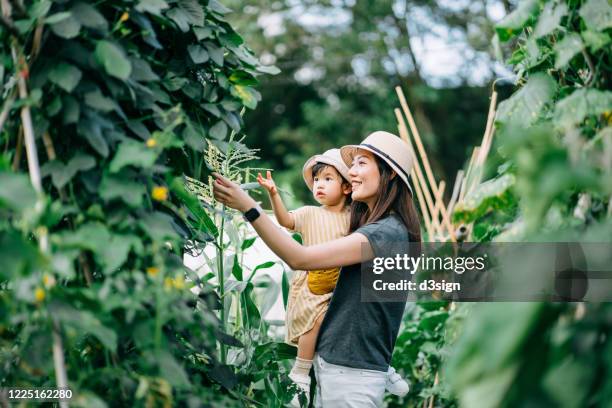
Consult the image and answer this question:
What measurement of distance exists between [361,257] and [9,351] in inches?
41.6

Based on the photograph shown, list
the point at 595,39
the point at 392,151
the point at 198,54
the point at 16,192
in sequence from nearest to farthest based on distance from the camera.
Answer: the point at 16,192 → the point at 595,39 → the point at 198,54 → the point at 392,151

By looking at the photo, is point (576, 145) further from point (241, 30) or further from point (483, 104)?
point (483, 104)

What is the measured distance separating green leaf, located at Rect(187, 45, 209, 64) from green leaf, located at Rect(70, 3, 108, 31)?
38 cm

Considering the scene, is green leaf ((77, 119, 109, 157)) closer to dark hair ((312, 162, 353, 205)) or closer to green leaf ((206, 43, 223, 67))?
green leaf ((206, 43, 223, 67))

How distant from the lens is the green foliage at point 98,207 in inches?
58.6

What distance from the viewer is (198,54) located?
2020 millimetres

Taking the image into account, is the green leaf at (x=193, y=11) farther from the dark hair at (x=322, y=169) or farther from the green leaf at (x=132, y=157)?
the dark hair at (x=322, y=169)

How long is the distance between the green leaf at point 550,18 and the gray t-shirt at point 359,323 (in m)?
0.78

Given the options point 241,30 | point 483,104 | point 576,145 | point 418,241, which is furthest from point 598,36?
point 483,104

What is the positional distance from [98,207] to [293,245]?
683 mm

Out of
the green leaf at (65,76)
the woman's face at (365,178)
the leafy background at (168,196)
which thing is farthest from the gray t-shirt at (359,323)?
the green leaf at (65,76)

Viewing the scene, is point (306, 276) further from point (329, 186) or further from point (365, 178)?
point (365, 178)

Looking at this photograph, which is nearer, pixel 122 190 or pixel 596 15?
pixel 122 190

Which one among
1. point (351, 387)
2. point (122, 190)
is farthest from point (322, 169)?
point (122, 190)
